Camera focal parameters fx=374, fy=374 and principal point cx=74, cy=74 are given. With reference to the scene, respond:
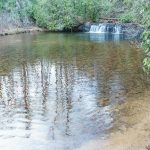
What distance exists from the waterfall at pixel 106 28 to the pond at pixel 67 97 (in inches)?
667

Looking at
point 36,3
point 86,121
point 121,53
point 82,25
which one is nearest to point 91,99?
point 86,121

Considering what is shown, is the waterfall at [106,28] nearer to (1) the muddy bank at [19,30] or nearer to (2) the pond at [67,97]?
(1) the muddy bank at [19,30]

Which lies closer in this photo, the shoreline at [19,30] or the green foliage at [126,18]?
the shoreline at [19,30]

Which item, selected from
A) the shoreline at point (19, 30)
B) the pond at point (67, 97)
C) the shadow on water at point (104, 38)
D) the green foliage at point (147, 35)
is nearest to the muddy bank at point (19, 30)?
the shoreline at point (19, 30)

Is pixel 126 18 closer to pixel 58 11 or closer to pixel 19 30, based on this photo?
pixel 58 11

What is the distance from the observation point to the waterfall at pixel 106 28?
1681 inches

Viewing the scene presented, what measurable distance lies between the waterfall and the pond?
16.9 metres

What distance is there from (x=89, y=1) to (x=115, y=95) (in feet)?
112

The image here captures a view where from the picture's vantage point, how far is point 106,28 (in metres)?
Answer: 43.4

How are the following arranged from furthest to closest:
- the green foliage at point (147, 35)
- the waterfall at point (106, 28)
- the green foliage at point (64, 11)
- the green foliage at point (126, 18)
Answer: the green foliage at point (64, 11) → the green foliage at point (126, 18) → the waterfall at point (106, 28) → the green foliage at point (147, 35)

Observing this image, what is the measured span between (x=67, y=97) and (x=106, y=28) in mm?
29453

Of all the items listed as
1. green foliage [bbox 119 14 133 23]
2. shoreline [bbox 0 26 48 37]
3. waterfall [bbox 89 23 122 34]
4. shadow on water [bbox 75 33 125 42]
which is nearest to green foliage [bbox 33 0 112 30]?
shoreline [bbox 0 26 48 37]

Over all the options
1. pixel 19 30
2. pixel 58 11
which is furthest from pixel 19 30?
pixel 58 11

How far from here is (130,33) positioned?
39.8 metres
